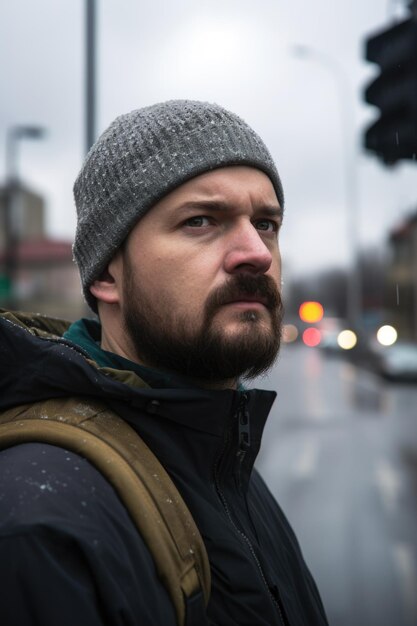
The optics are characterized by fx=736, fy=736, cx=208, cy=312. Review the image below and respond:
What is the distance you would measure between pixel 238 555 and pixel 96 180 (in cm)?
86

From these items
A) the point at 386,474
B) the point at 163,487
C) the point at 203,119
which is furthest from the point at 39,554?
the point at 386,474

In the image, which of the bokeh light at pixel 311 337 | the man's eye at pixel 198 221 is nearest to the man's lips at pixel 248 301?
the man's eye at pixel 198 221

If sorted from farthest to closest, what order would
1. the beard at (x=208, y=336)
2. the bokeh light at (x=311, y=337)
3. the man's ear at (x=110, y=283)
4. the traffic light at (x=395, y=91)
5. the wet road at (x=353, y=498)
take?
1. the bokeh light at (x=311, y=337)
2. the wet road at (x=353, y=498)
3. the traffic light at (x=395, y=91)
4. the man's ear at (x=110, y=283)
5. the beard at (x=208, y=336)

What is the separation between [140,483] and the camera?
117 centimetres

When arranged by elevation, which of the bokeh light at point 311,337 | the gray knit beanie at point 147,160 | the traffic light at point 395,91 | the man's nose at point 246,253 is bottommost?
the bokeh light at point 311,337

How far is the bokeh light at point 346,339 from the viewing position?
44.8 metres

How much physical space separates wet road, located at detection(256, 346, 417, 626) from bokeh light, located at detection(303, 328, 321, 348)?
188ft

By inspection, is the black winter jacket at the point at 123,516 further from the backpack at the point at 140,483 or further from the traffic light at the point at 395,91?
the traffic light at the point at 395,91

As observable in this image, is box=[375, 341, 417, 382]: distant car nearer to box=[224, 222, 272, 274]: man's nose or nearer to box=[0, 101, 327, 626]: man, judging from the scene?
box=[0, 101, 327, 626]: man

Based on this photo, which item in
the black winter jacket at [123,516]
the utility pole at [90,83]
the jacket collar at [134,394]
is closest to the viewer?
the black winter jacket at [123,516]

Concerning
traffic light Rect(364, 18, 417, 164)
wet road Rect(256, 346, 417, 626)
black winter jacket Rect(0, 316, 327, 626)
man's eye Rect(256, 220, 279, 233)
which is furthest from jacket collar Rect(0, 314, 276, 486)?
traffic light Rect(364, 18, 417, 164)

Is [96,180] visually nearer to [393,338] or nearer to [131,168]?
[131,168]

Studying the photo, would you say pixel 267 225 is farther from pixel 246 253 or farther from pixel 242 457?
pixel 242 457

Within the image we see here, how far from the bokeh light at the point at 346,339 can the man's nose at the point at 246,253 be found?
1682 inches
